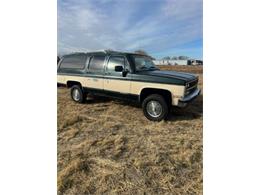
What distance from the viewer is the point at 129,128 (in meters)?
3.84

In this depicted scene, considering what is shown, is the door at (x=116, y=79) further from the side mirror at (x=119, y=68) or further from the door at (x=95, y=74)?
the door at (x=95, y=74)

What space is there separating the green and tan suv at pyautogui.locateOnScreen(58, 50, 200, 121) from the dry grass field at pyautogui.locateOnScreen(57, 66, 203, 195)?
0.45 m

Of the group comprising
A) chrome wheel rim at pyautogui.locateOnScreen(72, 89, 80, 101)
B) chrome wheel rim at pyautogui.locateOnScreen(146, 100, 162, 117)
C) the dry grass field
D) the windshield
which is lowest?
the dry grass field

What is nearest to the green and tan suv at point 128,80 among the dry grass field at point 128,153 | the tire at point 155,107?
the tire at point 155,107

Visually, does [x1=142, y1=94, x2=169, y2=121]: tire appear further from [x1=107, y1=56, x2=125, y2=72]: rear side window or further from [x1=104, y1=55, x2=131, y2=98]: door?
[x1=107, y1=56, x2=125, y2=72]: rear side window

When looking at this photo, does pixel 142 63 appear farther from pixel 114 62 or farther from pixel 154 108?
pixel 154 108

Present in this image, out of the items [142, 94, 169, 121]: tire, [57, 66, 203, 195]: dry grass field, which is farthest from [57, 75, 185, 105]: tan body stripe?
[57, 66, 203, 195]: dry grass field

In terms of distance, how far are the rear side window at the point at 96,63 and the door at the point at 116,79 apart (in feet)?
0.72

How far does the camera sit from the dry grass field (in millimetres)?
2211

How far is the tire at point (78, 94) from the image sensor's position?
18.3ft

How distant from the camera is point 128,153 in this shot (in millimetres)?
2883

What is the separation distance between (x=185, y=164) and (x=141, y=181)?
2.17 feet
